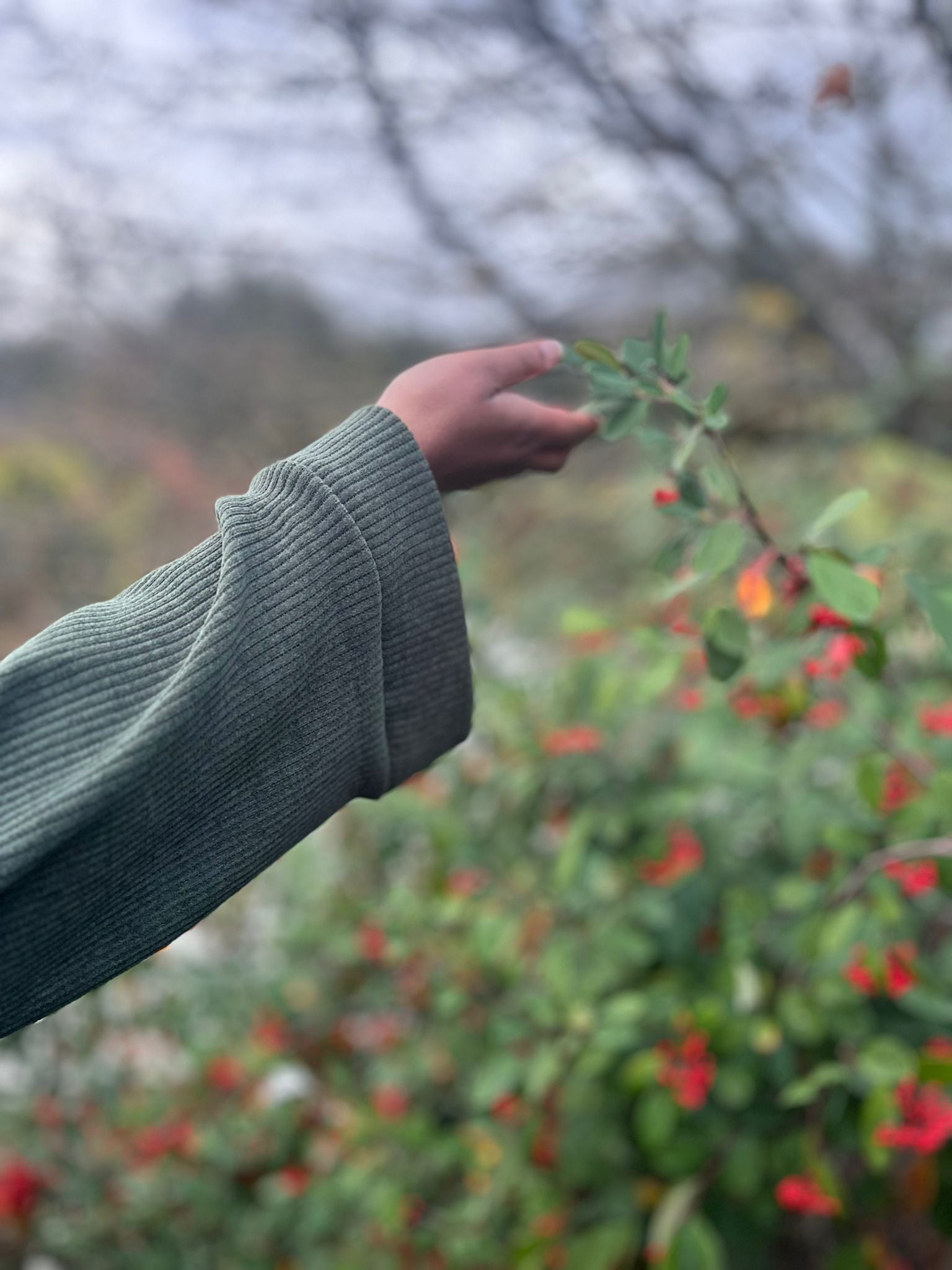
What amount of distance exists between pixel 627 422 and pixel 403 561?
0.21m

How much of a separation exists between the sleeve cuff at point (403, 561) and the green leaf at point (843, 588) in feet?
0.83

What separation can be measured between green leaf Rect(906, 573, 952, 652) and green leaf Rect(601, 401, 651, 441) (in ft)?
0.79

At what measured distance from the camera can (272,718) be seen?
1.93ft

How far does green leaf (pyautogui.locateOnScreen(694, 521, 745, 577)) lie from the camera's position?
0.71 m

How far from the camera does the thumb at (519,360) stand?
70 cm

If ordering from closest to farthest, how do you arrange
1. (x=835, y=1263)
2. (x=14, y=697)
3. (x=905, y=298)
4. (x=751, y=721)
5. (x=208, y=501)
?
(x=14, y=697), (x=835, y=1263), (x=751, y=721), (x=905, y=298), (x=208, y=501)

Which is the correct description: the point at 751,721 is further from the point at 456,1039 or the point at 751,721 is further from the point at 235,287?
the point at 235,287

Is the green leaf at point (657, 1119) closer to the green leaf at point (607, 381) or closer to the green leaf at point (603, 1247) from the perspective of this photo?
the green leaf at point (603, 1247)

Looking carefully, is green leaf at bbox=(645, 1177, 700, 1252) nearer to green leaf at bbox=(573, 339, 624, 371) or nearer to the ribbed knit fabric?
the ribbed knit fabric

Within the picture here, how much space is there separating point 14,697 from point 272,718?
138 mm

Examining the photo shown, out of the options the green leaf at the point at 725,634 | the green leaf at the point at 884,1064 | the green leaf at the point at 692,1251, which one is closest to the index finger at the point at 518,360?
the green leaf at the point at 725,634

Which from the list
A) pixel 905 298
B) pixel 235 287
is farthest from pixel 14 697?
pixel 235 287

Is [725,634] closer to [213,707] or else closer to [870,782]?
[870,782]

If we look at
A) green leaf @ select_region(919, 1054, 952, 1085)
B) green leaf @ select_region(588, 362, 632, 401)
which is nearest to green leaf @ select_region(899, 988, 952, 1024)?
green leaf @ select_region(919, 1054, 952, 1085)
